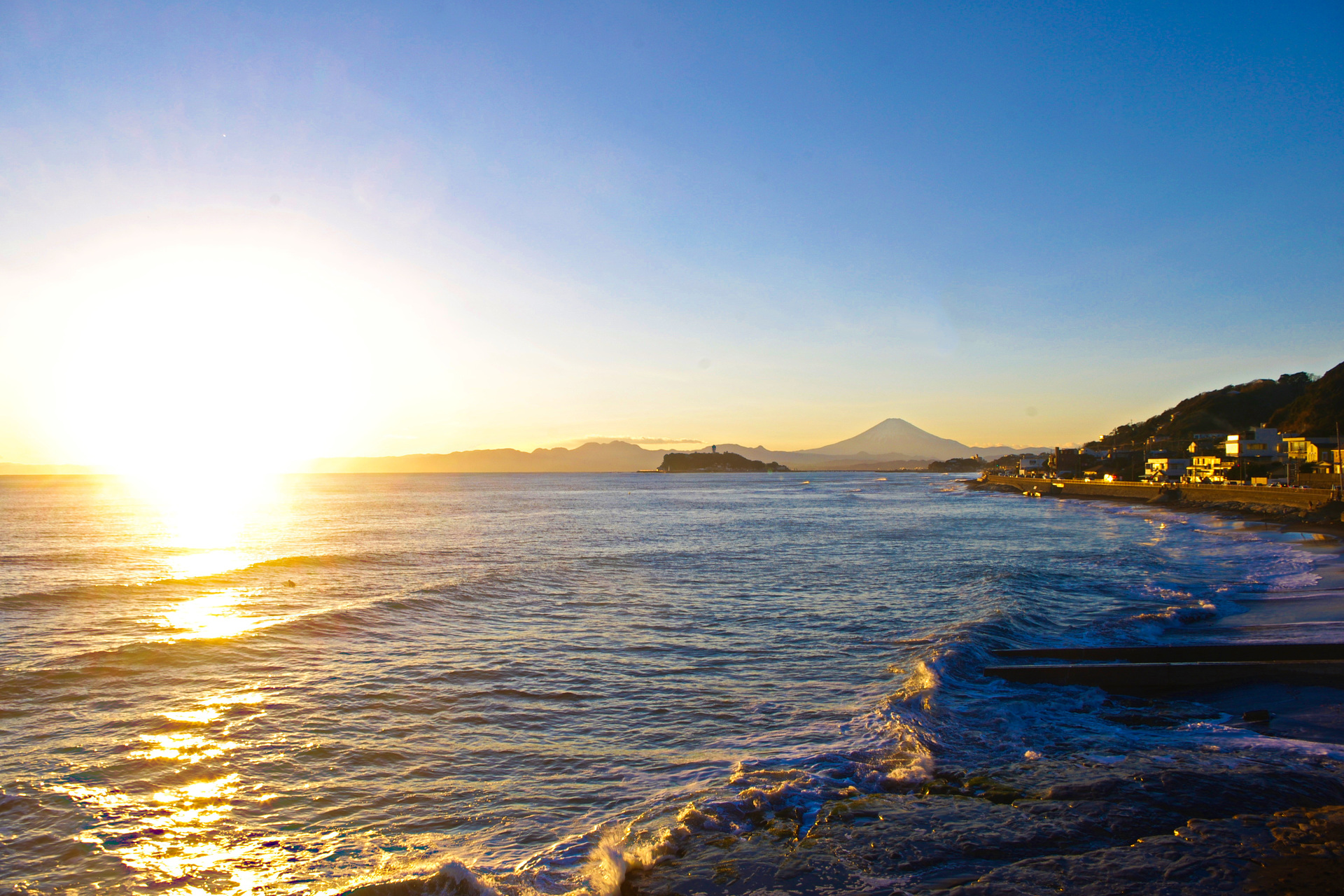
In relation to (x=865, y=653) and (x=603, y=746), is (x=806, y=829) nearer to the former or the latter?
(x=603, y=746)

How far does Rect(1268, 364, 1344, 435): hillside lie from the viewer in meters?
93.9

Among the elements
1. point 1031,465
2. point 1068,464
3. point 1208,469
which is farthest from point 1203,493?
point 1031,465

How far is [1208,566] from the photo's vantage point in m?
25.4

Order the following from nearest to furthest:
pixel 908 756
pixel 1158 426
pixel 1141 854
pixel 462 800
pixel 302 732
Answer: pixel 1141 854 < pixel 462 800 < pixel 908 756 < pixel 302 732 < pixel 1158 426

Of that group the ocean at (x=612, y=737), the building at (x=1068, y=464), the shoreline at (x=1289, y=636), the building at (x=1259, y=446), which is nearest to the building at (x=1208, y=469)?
the building at (x=1259, y=446)

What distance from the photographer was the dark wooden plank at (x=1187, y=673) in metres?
10.6

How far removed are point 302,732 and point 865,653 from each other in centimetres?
933

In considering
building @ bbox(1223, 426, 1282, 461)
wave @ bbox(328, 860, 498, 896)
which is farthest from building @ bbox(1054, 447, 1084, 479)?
wave @ bbox(328, 860, 498, 896)

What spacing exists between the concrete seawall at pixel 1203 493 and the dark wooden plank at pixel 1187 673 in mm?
42095

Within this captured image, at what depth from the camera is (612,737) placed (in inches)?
360

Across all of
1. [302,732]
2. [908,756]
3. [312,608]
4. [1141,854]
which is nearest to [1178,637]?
[908,756]

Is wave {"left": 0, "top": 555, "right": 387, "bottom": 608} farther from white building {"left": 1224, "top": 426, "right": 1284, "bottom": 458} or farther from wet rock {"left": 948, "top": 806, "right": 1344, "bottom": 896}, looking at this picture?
white building {"left": 1224, "top": 426, "right": 1284, "bottom": 458}

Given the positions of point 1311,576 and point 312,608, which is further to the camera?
point 1311,576

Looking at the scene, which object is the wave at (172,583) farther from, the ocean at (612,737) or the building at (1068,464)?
the building at (1068,464)
